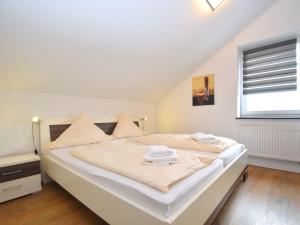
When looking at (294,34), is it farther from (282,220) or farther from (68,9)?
(68,9)

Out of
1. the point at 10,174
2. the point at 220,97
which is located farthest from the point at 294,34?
the point at 10,174

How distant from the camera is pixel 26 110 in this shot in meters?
2.39

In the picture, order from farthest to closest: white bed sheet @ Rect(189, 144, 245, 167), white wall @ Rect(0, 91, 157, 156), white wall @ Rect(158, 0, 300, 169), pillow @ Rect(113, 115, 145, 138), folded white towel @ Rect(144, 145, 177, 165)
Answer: pillow @ Rect(113, 115, 145, 138)
white wall @ Rect(158, 0, 300, 169)
white wall @ Rect(0, 91, 157, 156)
white bed sheet @ Rect(189, 144, 245, 167)
folded white towel @ Rect(144, 145, 177, 165)

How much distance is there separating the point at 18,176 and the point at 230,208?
7.81 feet

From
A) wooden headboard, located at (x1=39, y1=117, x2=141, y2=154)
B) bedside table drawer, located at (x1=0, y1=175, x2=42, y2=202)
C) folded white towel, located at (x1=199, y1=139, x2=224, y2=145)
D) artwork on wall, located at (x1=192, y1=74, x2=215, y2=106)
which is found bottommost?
bedside table drawer, located at (x1=0, y1=175, x2=42, y2=202)

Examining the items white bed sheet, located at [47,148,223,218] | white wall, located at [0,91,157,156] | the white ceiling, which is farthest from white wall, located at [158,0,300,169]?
white bed sheet, located at [47,148,223,218]

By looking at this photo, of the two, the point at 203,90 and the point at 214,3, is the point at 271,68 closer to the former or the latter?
the point at 203,90

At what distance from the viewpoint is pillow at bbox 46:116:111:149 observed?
2436 mm

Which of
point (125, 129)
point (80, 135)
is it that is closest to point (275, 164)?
point (125, 129)

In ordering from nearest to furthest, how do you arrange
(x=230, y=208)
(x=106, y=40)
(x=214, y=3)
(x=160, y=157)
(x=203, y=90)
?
(x=160, y=157) → (x=230, y=208) → (x=106, y=40) → (x=214, y=3) → (x=203, y=90)

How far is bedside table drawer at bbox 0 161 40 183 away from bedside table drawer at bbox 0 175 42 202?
0.05m

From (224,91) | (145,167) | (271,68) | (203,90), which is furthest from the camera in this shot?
(203,90)

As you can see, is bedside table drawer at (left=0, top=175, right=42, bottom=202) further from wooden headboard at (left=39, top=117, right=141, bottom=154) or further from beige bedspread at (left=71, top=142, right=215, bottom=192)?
beige bedspread at (left=71, top=142, right=215, bottom=192)

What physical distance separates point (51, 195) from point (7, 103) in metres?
1.31
